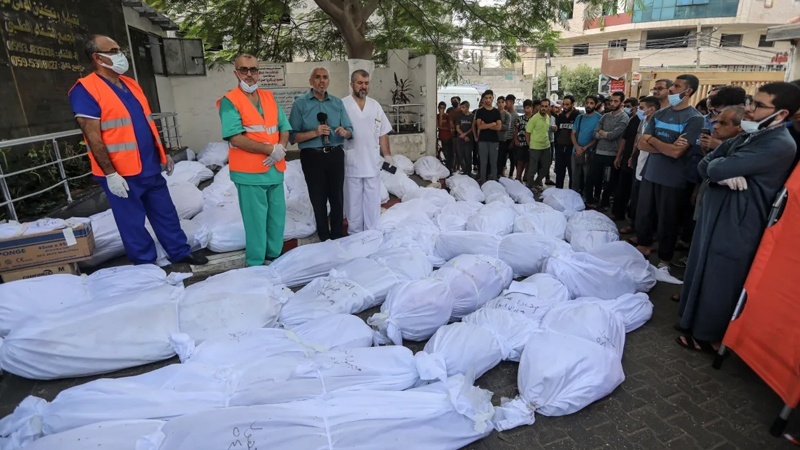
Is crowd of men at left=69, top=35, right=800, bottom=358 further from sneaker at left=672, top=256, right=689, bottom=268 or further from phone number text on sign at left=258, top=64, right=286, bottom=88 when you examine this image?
phone number text on sign at left=258, top=64, right=286, bottom=88

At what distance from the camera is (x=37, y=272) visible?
283cm

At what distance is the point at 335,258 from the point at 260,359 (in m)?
1.41

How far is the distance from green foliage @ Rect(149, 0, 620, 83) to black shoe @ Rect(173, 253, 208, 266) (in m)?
5.20

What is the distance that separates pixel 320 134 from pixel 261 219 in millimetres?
849

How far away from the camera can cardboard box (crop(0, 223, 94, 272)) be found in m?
2.74

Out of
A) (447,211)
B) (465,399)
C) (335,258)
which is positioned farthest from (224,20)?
(465,399)

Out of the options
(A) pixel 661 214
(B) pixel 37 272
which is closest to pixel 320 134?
(B) pixel 37 272

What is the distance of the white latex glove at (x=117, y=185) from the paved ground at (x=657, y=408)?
1215 millimetres

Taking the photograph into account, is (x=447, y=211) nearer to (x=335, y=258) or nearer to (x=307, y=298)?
(x=335, y=258)

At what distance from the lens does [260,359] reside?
198cm

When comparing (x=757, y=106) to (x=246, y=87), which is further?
(x=246, y=87)

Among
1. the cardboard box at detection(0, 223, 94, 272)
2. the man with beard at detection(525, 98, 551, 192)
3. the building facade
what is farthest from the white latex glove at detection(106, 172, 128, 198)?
the building facade

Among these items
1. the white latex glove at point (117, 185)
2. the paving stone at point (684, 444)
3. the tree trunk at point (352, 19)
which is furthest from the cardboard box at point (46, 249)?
the tree trunk at point (352, 19)

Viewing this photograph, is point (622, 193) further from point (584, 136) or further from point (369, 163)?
point (369, 163)
